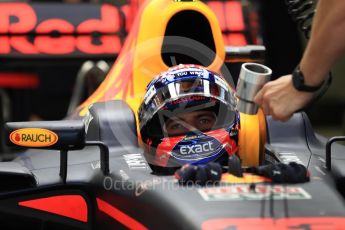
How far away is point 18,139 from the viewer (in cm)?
418

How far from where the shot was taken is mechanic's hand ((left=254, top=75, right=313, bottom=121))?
3768 mm

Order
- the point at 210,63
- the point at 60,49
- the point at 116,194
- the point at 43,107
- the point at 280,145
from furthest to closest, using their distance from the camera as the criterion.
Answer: the point at 43,107 < the point at 60,49 < the point at 210,63 < the point at 280,145 < the point at 116,194

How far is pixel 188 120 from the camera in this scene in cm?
460

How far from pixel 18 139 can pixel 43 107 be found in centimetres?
672

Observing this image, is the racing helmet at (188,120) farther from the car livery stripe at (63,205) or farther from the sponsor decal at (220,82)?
the car livery stripe at (63,205)

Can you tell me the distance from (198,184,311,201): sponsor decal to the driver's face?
66 cm

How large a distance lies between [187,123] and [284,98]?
884 mm

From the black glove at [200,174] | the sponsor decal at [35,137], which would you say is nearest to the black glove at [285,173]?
the black glove at [200,174]

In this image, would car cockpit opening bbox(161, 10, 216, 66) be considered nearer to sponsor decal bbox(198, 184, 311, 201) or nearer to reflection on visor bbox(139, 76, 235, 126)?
reflection on visor bbox(139, 76, 235, 126)

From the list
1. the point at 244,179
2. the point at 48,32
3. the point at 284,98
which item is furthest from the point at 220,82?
the point at 48,32

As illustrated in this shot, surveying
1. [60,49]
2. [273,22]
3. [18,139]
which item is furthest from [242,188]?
[273,22]

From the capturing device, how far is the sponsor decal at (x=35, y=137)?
415 centimetres

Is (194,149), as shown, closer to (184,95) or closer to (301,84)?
(184,95)

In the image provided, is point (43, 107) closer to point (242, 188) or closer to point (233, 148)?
point (233, 148)
